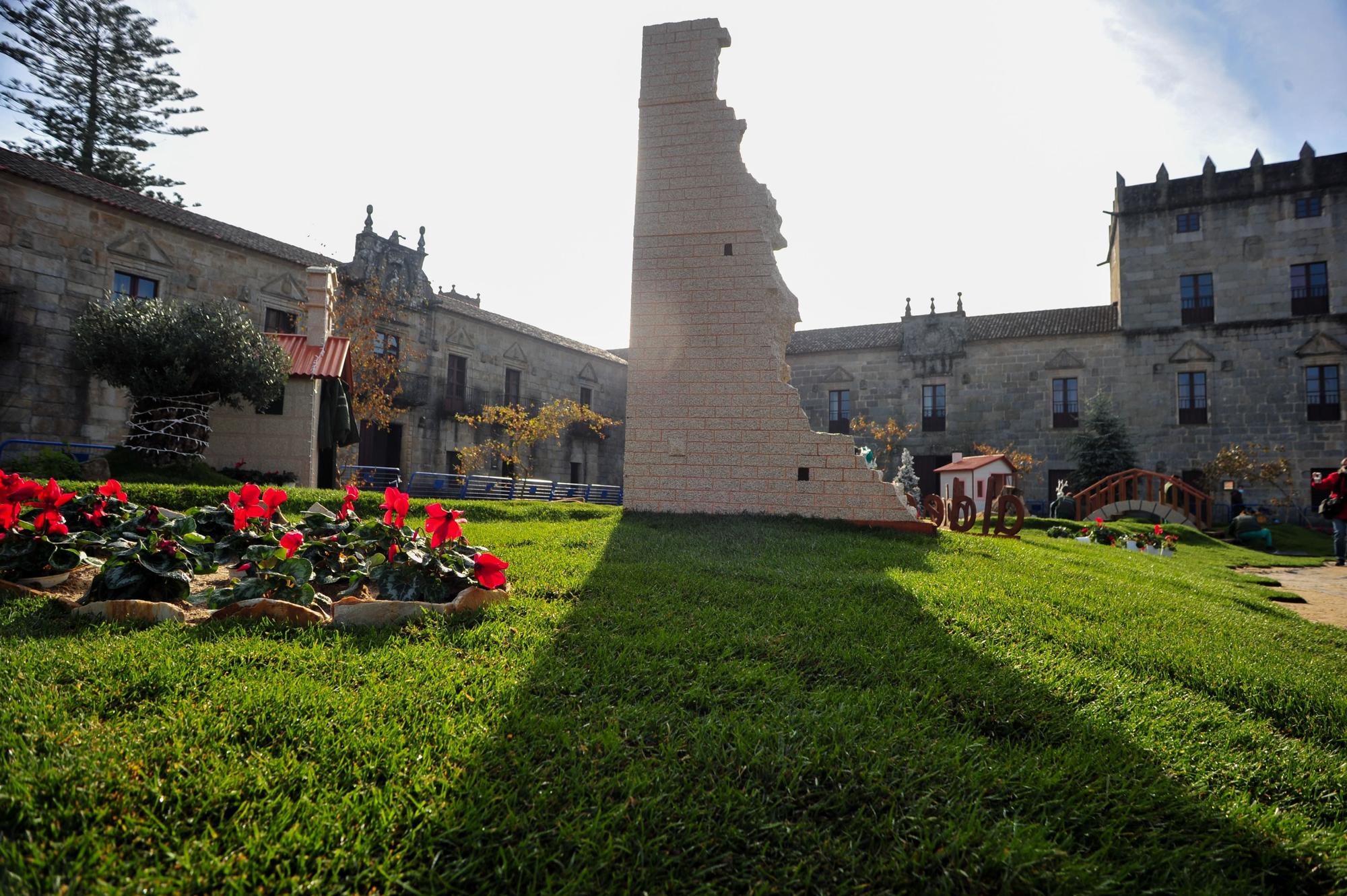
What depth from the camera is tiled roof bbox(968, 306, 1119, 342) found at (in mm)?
25453

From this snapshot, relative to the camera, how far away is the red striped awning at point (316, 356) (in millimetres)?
11688

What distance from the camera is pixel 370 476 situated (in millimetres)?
18172

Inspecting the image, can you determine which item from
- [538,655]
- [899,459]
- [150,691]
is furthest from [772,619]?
[899,459]

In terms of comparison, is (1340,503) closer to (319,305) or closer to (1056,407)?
(1056,407)

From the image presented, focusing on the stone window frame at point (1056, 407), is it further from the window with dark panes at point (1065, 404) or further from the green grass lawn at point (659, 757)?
the green grass lawn at point (659, 757)


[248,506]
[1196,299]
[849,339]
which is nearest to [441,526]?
[248,506]

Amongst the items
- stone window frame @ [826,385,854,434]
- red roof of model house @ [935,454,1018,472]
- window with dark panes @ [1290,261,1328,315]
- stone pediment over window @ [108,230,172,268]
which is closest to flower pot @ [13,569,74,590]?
stone pediment over window @ [108,230,172,268]

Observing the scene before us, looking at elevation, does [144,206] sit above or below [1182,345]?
above

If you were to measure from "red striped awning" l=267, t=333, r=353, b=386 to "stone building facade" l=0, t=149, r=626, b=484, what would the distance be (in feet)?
0.72

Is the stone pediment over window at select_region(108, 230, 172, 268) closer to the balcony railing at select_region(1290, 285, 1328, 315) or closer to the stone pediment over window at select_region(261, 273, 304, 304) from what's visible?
the stone pediment over window at select_region(261, 273, 304, 304)

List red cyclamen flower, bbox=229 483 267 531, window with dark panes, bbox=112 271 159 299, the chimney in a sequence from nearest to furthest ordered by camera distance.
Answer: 1. red cyclamen flower, bbox=229 483 267 531
2. the chimney
3. window with dark panes, bbox=112 271 159 299

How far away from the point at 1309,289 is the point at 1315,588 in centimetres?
2209

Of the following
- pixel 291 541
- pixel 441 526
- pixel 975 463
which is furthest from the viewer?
pixel 975 463

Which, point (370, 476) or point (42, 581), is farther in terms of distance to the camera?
point (370, 476)
